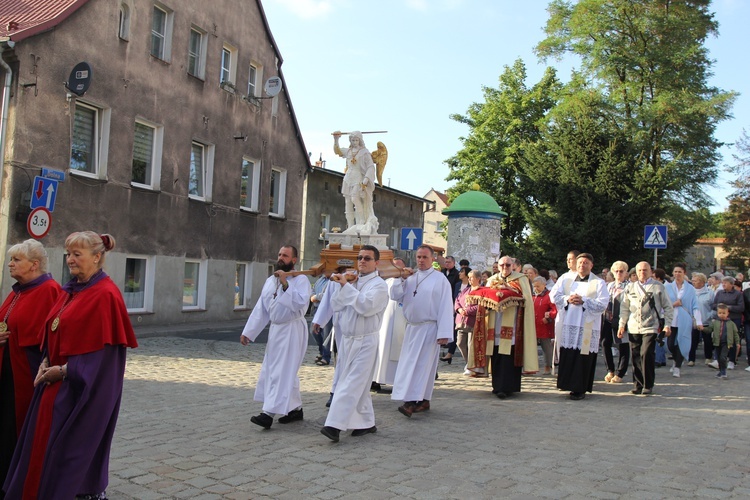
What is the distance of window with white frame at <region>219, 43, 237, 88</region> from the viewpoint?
76.3 feet

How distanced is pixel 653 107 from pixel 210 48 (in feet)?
55.8

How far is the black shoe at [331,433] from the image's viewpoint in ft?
22.6

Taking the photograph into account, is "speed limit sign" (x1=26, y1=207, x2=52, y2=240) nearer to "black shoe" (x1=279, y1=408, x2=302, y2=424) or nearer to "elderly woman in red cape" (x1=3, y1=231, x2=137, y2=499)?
"black shoe" (x1=279, y1=408, x2=302, y2=424)

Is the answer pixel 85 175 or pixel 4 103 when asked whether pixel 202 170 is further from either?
pixel 4 103

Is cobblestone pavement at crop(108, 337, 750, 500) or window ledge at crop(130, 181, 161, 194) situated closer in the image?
cobblestone pavement at crop(108, 337, 750, 500)

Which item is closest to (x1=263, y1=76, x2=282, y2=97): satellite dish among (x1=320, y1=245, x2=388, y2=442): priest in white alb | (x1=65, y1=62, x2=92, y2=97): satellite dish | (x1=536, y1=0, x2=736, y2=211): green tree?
(x1=65, y1=62, x2=92, y2=97): satellite dish

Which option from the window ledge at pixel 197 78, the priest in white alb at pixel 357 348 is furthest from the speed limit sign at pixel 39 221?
the window ledge at pixel 197 78

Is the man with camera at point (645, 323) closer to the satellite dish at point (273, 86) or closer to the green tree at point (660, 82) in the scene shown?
the satellite dish at point (273, 86)

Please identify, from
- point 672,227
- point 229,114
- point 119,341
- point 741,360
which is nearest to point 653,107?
point 672,227

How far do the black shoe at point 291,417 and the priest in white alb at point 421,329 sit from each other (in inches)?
47.8

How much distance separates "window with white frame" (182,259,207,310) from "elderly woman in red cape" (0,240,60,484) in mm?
16640

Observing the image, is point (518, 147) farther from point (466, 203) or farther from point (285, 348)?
point (285, 348)

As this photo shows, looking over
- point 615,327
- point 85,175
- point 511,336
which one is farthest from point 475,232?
point 511,336

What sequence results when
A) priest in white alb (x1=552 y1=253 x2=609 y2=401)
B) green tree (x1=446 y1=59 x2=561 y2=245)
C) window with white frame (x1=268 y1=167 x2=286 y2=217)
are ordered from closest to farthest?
priest in white alb (x1=552 y1=253 x2=609 y2=401) → window with white frame (x1=268 y1=167 x2=286 y2=217) → green tree (x1=446 y1=59 x2=561 y2=245)
